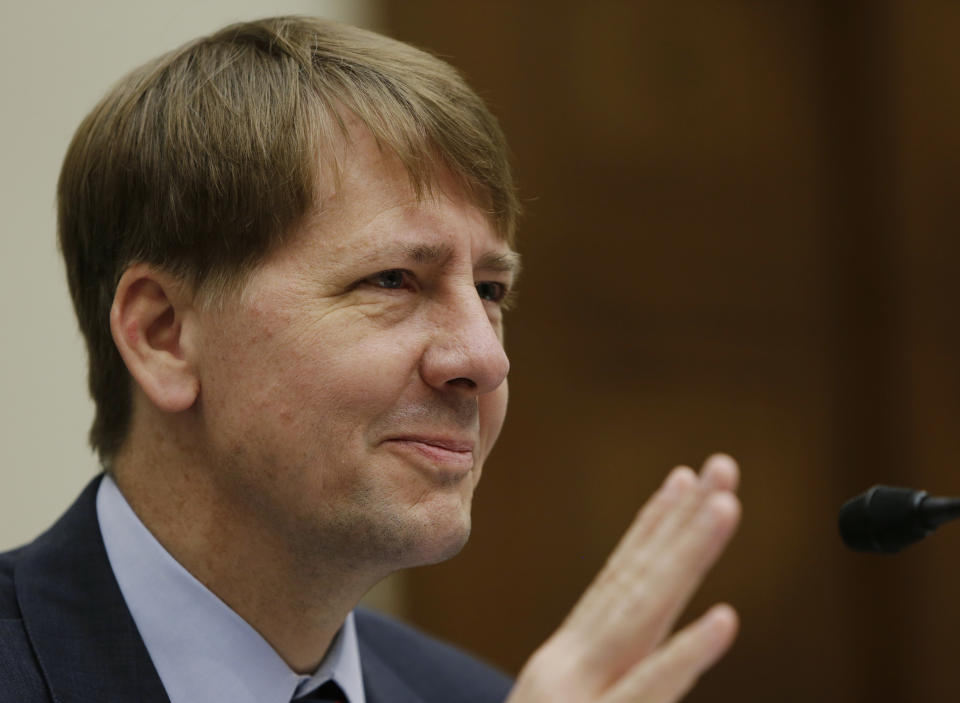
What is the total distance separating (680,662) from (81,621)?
1.15 meters

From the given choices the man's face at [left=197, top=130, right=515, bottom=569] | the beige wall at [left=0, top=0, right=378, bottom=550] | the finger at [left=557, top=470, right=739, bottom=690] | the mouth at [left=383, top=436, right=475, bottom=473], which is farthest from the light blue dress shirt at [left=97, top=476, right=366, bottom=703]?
the beige wall at [left=0, top=0, right=378, bottom=550]

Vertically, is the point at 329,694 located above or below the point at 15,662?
below

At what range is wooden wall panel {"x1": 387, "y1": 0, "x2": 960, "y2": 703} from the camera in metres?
4.32

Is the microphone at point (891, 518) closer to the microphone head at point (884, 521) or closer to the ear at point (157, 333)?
the microphone head at point (884, 521)

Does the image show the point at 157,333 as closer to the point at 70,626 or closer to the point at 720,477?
the point at 70,626

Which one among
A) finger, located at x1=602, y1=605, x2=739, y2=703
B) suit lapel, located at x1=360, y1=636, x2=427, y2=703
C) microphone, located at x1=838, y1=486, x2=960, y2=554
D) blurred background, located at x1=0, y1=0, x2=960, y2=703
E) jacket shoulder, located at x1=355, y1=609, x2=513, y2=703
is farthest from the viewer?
blurred background, located at x1=0, y1=0, x2=960, y2=703

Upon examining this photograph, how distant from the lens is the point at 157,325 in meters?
2.10

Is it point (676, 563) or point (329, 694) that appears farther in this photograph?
point (329, 694)

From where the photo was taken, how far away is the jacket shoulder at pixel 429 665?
2.58 m

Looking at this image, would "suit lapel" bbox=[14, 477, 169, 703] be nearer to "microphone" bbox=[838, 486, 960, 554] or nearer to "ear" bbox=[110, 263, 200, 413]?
"ear" bbox=[110, 263, 200, 413]

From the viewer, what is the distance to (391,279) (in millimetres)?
2021

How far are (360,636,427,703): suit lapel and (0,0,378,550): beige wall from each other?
147cm

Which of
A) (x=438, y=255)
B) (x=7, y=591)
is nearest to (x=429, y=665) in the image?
(x=7, y=591)

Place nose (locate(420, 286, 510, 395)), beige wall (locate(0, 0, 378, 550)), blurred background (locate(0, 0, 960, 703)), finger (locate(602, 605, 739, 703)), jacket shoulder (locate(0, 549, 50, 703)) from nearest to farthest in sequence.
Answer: finger (locate(602, 605, 739, 703)) → jacket shoulder (locate(0, 549, 50, 703)) → nose (locate(420, 286, 510, 395)) → beige wall (locate(0, 0, 378, 550)) → blurred background (locate(0, 0, 960, 703))
